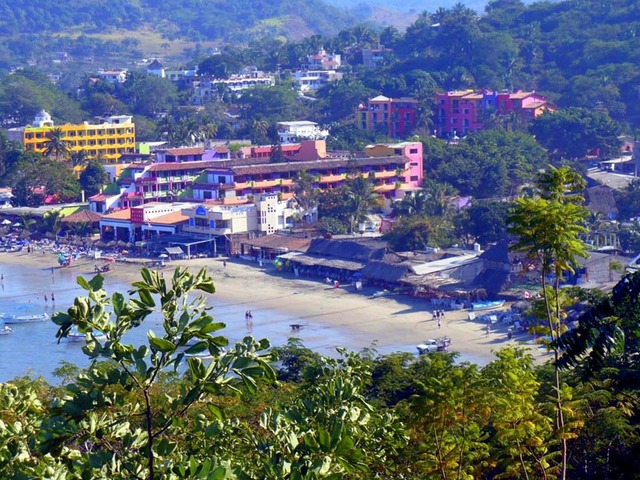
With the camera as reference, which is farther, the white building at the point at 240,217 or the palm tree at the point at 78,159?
the palm tree at the point at 78,159

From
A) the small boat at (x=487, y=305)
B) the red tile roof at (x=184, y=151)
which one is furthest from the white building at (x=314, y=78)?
the small boat at (x=487, y=305)

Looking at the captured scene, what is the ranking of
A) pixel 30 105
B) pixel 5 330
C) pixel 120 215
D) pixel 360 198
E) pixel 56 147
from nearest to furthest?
pixel 5 330 < pixel 360 198 < pixel 120 215 < pixel 56 147 < pixel 30 105

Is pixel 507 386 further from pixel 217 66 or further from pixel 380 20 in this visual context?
pixel 380 20

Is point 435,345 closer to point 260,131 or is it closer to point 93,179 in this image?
point 93,179

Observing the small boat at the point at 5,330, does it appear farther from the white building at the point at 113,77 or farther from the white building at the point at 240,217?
the white building at the point at 113,77

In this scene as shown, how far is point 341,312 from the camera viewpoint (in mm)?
25922

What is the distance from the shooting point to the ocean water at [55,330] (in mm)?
22031

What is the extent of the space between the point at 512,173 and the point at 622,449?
29.0m

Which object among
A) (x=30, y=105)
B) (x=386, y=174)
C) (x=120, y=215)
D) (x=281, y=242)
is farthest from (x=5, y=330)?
(x=30, y=105)

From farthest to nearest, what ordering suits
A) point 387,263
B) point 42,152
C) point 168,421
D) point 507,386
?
point 42,152
point 387,263
point 507,386
point 168,421

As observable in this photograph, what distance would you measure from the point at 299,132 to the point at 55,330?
25.8m

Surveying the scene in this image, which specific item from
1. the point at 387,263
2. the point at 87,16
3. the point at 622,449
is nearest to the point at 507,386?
the point at 622,449

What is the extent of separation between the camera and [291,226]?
34844mm

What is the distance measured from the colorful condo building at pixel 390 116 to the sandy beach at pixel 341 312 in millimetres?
20640
